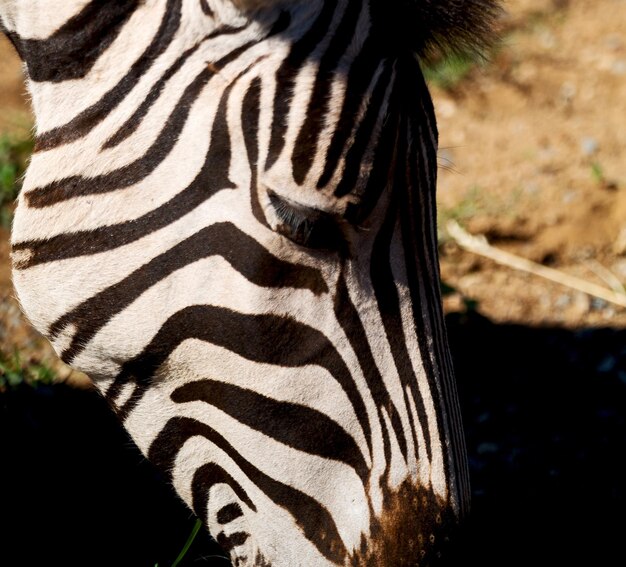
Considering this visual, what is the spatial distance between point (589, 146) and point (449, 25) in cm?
359

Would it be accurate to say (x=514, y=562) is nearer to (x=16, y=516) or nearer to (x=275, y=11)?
(x=16, y=516)

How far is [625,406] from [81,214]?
2.65m

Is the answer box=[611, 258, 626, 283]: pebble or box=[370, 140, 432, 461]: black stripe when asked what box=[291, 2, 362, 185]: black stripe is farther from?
box=[611, 258, 626, 283]: pebble

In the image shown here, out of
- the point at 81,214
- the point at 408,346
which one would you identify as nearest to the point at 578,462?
the point at 408,346

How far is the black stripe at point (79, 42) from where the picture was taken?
182 centimetres

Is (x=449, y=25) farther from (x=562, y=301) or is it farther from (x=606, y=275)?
(x=606, y=275)

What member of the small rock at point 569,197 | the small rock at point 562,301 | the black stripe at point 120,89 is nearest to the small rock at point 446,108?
the small rock at point 569,197

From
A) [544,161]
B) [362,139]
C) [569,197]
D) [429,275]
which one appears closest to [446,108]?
[544,161]

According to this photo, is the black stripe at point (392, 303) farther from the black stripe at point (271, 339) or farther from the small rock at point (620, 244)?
the small rock at point (620, 244)

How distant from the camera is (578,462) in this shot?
3.25 m

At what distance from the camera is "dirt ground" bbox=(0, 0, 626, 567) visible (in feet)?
9.49

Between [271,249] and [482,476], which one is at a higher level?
[271,249]

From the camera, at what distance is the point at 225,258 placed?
171 cm

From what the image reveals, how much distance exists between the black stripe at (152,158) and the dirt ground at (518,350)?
776 millimetres
